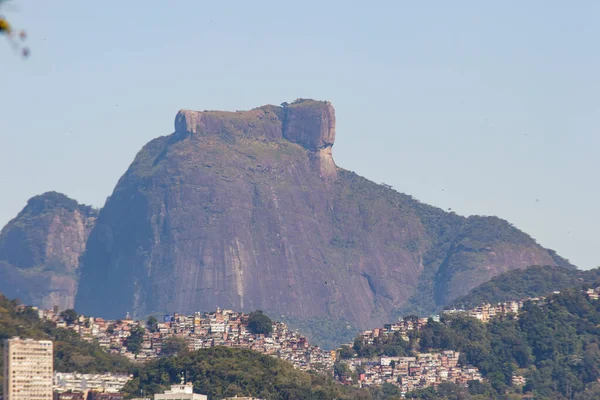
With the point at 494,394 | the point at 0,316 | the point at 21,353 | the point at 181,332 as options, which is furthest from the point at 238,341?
the point at 21,353

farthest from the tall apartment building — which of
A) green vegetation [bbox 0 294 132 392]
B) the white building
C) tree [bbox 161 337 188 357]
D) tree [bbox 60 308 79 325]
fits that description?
tree [bbox 60 308 79 325]

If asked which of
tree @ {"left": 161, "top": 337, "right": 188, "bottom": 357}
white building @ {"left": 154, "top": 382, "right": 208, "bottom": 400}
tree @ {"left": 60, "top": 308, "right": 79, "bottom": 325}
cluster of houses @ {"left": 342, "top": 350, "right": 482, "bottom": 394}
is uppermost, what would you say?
tree @ {"left": 60, "top": 308, "right": 79, "bottom": 325}

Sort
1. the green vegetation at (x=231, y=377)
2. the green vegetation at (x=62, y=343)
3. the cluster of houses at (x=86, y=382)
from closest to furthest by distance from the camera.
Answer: the cluster of houses at (x=86, y=382) → the green vegetation at (x=231, y=377) → the green vegetation at (x=62, y=343)

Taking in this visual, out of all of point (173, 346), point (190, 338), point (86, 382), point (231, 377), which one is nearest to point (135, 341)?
point (173, 346)

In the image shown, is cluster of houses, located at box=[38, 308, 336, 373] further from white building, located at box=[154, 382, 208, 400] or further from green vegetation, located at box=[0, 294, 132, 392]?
white building, located at box=[154, 382, 208, 400]

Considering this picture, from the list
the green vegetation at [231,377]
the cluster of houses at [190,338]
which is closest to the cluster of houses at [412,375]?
the cluster of houses at [190,338]

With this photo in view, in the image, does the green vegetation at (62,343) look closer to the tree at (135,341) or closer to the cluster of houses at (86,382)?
the cluster of houses at (86,382)
